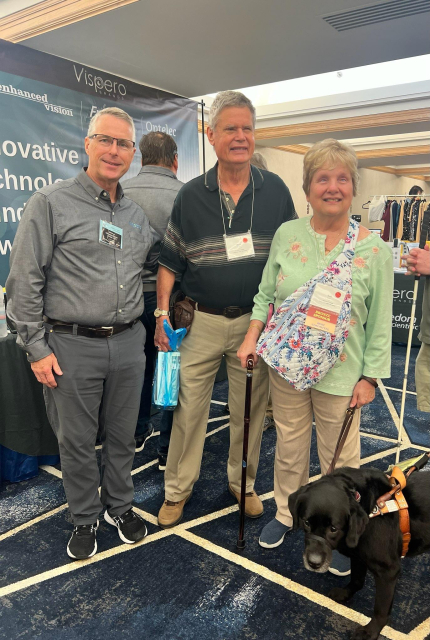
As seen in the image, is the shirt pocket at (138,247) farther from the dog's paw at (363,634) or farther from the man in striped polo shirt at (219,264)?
the dog's paw at (363,634)

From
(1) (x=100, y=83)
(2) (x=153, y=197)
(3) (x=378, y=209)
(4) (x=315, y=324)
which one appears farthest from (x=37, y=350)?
(3) (x=378, y=209)

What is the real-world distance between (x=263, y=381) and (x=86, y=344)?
0.73 m

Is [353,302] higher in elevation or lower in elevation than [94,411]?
higher

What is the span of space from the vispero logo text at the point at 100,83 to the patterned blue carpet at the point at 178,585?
10.0 ft

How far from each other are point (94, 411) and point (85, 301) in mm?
442

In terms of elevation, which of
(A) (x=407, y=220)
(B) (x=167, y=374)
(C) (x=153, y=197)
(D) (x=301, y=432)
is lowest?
(D) (x=301, y=432)

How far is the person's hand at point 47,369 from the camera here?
1.57m

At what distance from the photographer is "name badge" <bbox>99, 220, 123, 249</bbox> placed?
1603mm

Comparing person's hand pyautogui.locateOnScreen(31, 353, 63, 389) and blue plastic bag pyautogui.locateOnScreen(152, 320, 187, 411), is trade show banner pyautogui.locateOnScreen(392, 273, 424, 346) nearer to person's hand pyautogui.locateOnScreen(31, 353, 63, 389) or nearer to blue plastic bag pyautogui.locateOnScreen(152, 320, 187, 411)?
blue plastic bag pyautogui.locateOnScreen(152, 320, 187, 411)

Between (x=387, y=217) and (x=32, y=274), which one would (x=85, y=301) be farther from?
(x=387, y=217)

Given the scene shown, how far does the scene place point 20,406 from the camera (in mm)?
2307

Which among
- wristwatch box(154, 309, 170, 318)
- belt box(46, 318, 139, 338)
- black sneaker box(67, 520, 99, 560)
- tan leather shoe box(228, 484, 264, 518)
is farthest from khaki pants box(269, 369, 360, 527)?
black sneaker box(67, 520, 99, 560)

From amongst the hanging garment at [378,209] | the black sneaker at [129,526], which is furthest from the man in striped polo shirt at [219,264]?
the hanging garment at [378,209]

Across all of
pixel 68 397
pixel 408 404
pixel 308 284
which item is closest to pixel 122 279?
pixel 68 397
